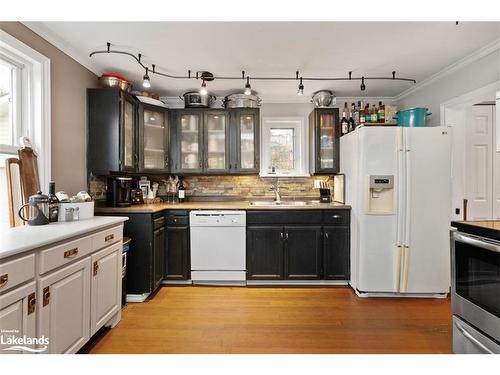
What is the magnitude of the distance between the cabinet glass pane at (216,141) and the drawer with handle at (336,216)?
146cm

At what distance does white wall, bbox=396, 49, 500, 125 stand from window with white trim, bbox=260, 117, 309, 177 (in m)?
1.47

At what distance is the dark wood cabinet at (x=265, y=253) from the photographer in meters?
3.16

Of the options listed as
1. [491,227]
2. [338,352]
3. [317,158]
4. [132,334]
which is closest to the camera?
[491,227]

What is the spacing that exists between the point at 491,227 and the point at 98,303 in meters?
2.64

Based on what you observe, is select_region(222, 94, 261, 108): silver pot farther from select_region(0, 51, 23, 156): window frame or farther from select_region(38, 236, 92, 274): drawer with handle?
select_region(38, 236, 92, 274): drawer with handle

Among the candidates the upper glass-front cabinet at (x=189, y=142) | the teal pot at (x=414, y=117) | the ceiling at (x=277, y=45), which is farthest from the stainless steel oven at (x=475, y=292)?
the upper glass-front cabinet at (x=189, y=142)

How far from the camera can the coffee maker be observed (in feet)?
9.80

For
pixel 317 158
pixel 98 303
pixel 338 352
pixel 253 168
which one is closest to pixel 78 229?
pixel 98 303

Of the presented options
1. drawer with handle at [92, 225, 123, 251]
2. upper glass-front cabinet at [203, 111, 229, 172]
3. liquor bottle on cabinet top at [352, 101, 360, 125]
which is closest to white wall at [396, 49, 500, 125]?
liquor bottle on cabinet top at [352, 101, 360, 125]

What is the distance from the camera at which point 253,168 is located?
3.58m

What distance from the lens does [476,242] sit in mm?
1638

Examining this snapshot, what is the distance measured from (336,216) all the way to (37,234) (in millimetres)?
2760
